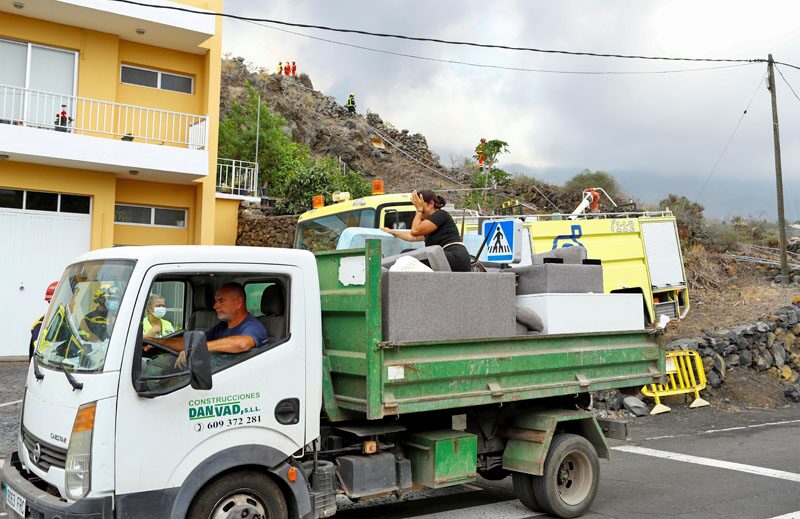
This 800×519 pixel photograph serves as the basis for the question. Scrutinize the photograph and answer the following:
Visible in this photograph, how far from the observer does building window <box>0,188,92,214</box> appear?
14172mm

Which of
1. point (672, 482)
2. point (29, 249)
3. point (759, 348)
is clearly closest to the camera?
point (672, 482)

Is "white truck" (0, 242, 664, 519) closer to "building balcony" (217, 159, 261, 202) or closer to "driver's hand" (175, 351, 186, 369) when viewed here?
"driver's hand" (175, 351, 186, 369)

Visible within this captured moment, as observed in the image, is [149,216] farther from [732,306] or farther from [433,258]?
[732,306]

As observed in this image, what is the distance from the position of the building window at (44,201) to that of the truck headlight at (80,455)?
12229mm

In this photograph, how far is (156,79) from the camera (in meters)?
16.5

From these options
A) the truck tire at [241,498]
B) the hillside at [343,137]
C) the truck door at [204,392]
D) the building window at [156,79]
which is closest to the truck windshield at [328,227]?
the truck door at [204,392]

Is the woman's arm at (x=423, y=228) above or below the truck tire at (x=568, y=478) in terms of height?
above

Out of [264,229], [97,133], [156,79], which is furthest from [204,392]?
[264,229]

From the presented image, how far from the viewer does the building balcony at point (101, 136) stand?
13.7 m

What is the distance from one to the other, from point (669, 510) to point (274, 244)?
1337cm

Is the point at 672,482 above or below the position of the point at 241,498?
below

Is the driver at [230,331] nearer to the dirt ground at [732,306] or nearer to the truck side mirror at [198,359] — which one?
the truck side mirror at [198,359]

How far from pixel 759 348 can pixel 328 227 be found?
388 inches

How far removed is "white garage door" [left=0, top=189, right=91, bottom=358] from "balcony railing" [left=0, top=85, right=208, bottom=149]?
155 centimetres
